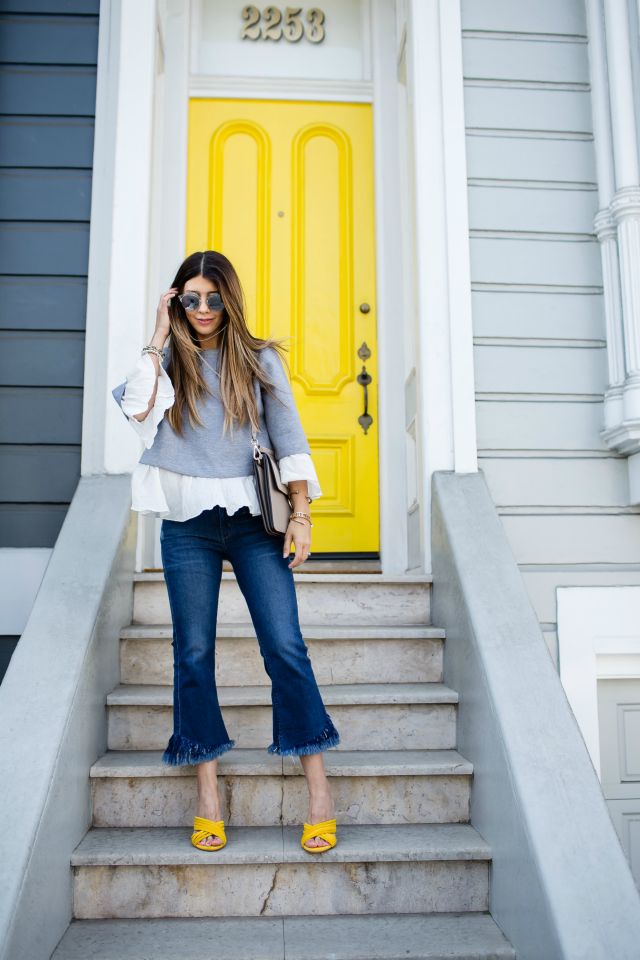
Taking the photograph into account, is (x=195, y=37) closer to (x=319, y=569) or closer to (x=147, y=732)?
(x=319, y=569)

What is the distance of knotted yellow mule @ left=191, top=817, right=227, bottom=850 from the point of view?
1.72 meters

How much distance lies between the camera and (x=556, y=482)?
9.13 feet

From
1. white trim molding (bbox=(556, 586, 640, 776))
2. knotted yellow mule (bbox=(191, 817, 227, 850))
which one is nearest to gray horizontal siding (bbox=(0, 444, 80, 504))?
knotted yellow mule (bbox=(191, 817, 227, 850))

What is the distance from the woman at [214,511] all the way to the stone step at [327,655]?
1.57ft

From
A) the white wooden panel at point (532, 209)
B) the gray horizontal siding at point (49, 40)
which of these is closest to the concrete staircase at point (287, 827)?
the white wooden panel at point (532, 209)

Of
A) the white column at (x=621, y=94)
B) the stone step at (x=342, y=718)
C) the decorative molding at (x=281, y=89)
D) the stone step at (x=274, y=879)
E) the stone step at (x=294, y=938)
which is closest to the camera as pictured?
the stone step at (x=294, y=938)

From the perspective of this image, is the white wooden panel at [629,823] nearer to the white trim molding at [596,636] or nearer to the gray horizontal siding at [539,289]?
the white trim molding at [596,636]

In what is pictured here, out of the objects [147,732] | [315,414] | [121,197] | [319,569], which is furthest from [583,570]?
[121,197]

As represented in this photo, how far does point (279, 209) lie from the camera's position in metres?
3.48

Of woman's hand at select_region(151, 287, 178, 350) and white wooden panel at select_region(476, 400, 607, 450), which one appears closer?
woman's hand at select_region(151, 287, 178, 350)

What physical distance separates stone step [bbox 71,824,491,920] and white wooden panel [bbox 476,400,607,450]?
1.51 metres

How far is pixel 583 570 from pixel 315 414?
136 cm

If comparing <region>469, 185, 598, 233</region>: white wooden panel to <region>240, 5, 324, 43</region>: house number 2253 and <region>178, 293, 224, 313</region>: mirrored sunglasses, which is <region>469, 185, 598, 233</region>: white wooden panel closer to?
<region>240, 5, 324, 43</region>: house number 2253

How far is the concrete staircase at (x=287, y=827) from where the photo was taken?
63.4 inches
